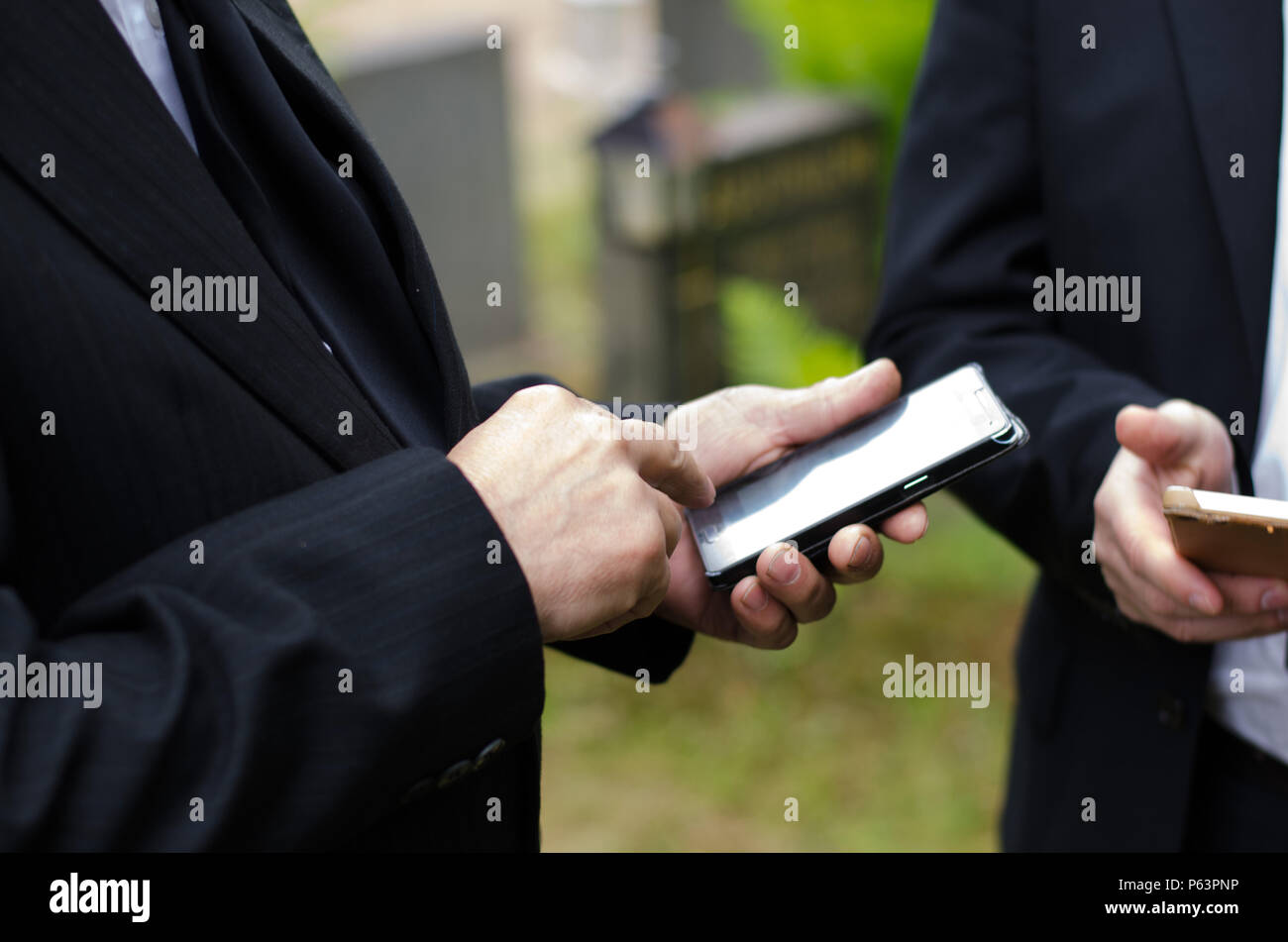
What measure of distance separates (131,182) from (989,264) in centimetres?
153

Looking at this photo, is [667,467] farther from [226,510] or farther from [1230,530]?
[1230,530]

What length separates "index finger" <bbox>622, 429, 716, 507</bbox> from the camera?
4.34 ft

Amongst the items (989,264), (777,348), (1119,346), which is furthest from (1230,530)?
(777,348)

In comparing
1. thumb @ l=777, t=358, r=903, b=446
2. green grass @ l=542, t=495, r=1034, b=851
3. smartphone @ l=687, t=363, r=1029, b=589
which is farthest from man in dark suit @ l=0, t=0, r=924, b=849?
green grass @ l=542, t=495, r=1034, b=851

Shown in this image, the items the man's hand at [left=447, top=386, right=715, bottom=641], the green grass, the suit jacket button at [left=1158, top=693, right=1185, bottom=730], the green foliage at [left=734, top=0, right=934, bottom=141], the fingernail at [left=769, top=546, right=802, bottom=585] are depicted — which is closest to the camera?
the man's hand at [left=447, top=386, right=715, bottom=641]

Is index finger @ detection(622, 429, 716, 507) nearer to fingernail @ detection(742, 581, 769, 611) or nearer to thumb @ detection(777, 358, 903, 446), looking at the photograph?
fingernail @ detection(742, 581, 769, 611)

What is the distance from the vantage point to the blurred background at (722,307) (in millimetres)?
4324

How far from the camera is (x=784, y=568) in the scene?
1.55 m

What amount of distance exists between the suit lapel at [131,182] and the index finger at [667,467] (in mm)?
321

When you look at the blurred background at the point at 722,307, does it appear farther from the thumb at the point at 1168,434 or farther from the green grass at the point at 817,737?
the thumb at the point at 1168,434

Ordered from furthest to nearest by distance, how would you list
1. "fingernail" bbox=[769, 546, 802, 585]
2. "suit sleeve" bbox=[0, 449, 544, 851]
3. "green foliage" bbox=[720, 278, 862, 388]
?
1. "green foliage" bbox=[720, 278, 862, 388]
2. "fingernail" bbox=[769, 546, 802, 585]
3. "suit sleeve" bbox=[0, 449, 544, 851]
